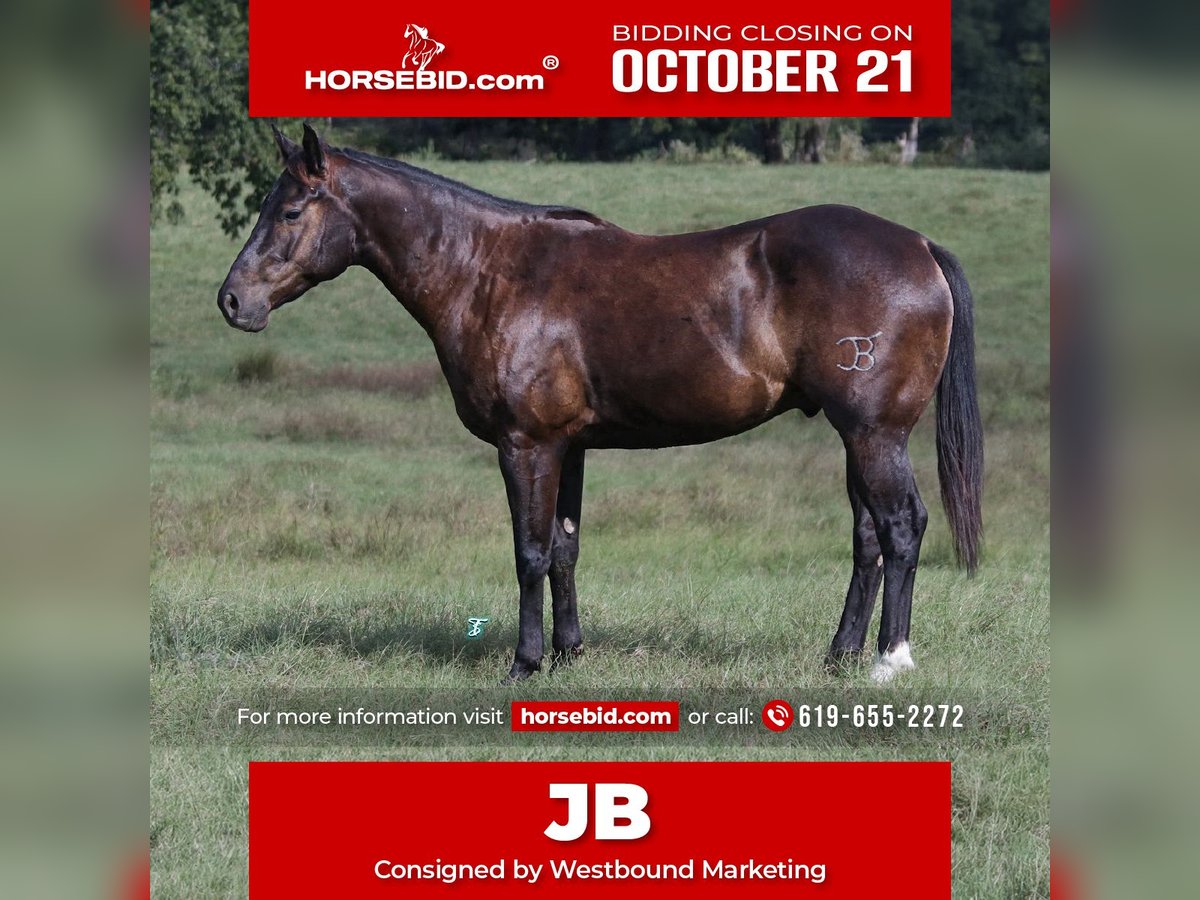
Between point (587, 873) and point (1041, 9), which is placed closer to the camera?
point (587, 873)

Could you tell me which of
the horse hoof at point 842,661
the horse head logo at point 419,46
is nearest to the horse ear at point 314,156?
the horse head logo at point 419,46

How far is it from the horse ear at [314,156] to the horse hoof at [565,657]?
2813 millimetres

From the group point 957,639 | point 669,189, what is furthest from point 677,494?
point 669,189

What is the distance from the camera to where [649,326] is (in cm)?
645

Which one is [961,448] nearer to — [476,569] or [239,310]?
[239,310]

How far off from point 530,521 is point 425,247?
5.02 ft

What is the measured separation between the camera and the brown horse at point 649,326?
634 cm

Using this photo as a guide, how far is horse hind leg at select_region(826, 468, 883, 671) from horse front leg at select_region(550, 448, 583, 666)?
4.55ft

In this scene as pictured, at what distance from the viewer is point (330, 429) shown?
14641 mm
